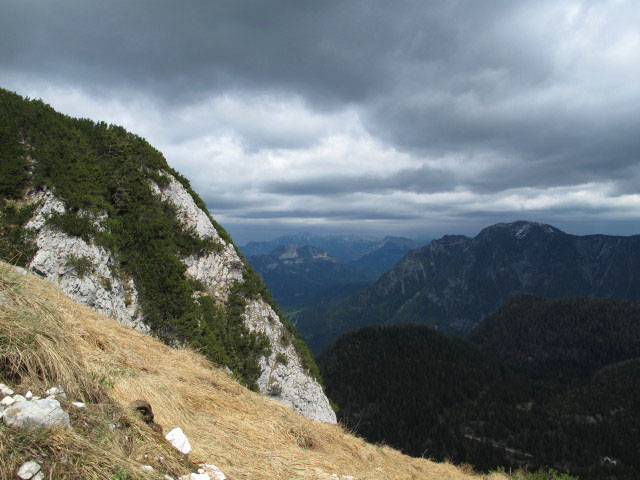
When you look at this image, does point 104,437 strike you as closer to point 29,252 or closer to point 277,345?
point 29,252

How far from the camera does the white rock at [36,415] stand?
514 cm

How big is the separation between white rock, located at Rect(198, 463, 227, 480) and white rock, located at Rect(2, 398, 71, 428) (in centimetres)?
292

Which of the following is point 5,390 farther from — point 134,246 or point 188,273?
point 188,273

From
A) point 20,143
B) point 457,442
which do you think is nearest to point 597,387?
point 457,442

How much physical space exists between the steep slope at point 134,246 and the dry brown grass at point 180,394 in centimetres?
1000

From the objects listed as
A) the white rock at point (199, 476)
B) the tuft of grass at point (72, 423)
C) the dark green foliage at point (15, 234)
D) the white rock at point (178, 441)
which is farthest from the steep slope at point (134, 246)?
the white rock at point (199, 476)

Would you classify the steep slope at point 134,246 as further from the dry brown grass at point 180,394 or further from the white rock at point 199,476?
the white rock at point 199,476

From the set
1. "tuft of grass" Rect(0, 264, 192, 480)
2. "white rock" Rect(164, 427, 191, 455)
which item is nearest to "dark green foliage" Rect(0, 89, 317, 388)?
"tuft of grass" Rect(0, 264, 192, 480)

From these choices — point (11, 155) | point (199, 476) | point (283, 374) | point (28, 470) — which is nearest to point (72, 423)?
point (28, 470)

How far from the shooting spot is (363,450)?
50.7 ft

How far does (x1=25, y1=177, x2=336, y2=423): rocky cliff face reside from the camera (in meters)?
21.2

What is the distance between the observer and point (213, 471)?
279 inches

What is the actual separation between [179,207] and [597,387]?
249 meters

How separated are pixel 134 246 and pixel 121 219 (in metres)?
2.71
